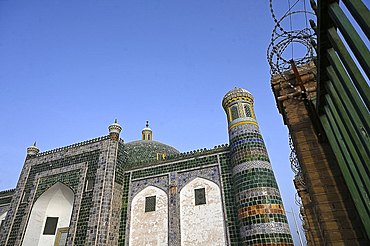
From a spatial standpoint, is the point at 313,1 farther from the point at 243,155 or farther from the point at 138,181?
the point at 138,181

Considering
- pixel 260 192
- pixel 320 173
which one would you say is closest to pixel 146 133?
pixel 260 192

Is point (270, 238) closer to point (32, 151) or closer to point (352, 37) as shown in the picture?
point (352, 37)

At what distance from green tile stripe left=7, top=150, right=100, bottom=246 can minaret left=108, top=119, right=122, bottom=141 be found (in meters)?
1.21

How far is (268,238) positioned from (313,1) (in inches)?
337

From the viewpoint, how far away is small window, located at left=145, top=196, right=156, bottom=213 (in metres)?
12.7

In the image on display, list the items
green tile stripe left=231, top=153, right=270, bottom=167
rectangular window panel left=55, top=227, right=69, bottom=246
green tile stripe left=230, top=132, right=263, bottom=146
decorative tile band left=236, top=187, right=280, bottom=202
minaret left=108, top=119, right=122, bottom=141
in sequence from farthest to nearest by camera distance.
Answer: minaret left=108, top=119, right=122, bottom=141
rectangular window panel left=55, top=227, right=69, bottom=246
green tile stripe left=230, top=132, right=263, bottom=146
green tile stripe left=231, top=153, right=270, bottom=167
decorative tile band left=236, top=187, right=280, bottom=202

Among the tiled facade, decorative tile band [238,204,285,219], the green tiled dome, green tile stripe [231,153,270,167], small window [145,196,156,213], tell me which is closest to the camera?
the tiled facade

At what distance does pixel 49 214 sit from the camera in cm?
1474

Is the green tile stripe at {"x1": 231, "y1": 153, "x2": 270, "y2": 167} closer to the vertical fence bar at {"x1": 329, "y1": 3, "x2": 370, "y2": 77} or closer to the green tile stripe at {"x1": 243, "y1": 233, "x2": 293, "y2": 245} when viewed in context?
the green tile stripe at {"x1": 243, "y1": 233, "x2": 293, "y2": 245}

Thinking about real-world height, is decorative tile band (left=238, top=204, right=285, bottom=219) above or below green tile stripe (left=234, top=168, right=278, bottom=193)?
below

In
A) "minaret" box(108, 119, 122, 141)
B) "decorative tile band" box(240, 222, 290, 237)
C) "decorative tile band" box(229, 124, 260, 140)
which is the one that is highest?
"minaret" box(108, 119, 122, 141)

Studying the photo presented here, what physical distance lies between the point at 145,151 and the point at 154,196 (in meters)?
5.66

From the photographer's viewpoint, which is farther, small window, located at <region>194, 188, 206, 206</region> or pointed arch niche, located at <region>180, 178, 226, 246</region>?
small window, located at <region>194, 188, 206, 206</region>

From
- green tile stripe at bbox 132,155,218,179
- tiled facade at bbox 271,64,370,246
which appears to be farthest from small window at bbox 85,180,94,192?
tiled facade at bbox 271,64,370,246
